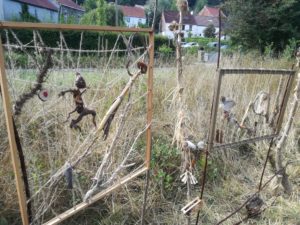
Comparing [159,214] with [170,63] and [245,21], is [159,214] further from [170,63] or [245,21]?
[245,21]

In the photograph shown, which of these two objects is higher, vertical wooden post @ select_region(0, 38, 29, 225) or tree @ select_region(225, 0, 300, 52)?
tree @ select_region(225, 0, 300, 52)

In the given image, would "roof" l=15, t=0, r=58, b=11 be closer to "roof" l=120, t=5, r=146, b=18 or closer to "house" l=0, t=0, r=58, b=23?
"house" l=0, t=0, r=58, b=23

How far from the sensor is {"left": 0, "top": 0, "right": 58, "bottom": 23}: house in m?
16.0

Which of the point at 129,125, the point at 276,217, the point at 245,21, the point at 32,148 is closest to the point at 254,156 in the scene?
the point at 276,217

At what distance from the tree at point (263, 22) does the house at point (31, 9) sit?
917 centimetres

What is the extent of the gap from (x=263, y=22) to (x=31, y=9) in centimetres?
1525

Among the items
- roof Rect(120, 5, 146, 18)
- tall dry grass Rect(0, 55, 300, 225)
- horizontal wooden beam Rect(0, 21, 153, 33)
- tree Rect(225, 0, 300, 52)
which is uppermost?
roof Rect(120, 5, 146, 18)

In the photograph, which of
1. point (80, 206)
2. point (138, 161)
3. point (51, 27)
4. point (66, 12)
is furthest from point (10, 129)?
point (66, 12)

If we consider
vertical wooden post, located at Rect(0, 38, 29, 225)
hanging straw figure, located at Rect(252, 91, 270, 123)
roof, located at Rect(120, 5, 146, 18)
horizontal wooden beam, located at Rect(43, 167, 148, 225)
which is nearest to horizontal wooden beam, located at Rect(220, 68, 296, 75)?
hanging straw figure, located at Rect(252, 91, 270, 123)

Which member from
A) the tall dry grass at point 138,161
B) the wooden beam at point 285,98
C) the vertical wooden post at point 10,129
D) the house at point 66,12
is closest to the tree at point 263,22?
the house at point 66,12

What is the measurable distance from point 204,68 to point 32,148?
2.53 m

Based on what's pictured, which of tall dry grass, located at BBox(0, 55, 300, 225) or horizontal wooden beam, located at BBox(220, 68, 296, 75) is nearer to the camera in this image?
horizontal wooden beam, located at BBox(220, 68, 296, 75)

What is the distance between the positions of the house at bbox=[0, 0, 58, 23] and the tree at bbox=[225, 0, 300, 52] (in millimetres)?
9173

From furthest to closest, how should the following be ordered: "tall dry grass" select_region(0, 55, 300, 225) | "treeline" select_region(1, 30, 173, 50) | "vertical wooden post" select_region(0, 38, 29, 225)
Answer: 1. "treeline" select_region(1, 30, 173, 50)
2. "tall dry grass" select_region(0, 55, 300, 225)
3. "vertical wooden post" select_region(0, 38, 29, 225)
